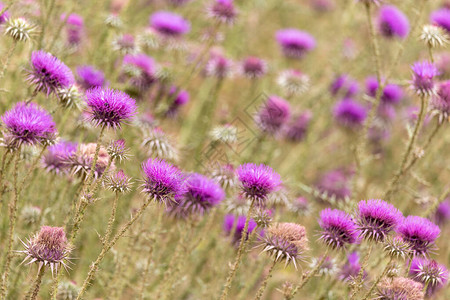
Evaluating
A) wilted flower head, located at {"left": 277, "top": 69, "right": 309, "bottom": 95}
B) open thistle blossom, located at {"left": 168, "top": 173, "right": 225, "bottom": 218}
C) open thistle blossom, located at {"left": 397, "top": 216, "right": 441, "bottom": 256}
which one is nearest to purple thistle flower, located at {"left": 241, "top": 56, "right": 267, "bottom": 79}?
wilted flower head, located at {"left": 277, "top": 69, "right": 309, "bottom": 95}

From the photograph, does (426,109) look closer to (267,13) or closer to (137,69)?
(137,69)

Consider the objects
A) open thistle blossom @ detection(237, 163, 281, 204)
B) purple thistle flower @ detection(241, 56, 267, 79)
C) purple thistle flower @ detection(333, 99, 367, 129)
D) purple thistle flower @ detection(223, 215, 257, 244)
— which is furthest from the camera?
purple thistle flower @ detection(333, 99, 367, 129)

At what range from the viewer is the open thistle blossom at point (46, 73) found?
4230 millimetres

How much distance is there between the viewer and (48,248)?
11.3 feet

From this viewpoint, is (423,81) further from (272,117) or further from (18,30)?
(18,30)

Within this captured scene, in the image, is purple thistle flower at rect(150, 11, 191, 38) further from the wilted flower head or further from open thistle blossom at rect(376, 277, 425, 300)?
open thistle blossom at rect(376, 277, 425, 300)

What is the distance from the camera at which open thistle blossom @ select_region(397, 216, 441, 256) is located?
3.96m

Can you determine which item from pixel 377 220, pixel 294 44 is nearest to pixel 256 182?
pixel 377 220

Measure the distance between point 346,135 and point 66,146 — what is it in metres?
5.49

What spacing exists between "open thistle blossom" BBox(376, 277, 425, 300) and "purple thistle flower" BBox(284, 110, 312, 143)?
4681mm

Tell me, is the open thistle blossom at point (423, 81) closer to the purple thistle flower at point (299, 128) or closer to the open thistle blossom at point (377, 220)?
the open thistle blossom at point (377, 220)

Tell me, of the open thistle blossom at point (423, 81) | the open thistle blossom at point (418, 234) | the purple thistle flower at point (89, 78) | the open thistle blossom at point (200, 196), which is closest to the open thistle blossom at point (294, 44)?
the open thistle blossom at point (423, 81)

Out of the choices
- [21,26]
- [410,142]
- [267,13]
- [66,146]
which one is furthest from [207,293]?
[267,13]

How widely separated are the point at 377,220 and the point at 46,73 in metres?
2.41
